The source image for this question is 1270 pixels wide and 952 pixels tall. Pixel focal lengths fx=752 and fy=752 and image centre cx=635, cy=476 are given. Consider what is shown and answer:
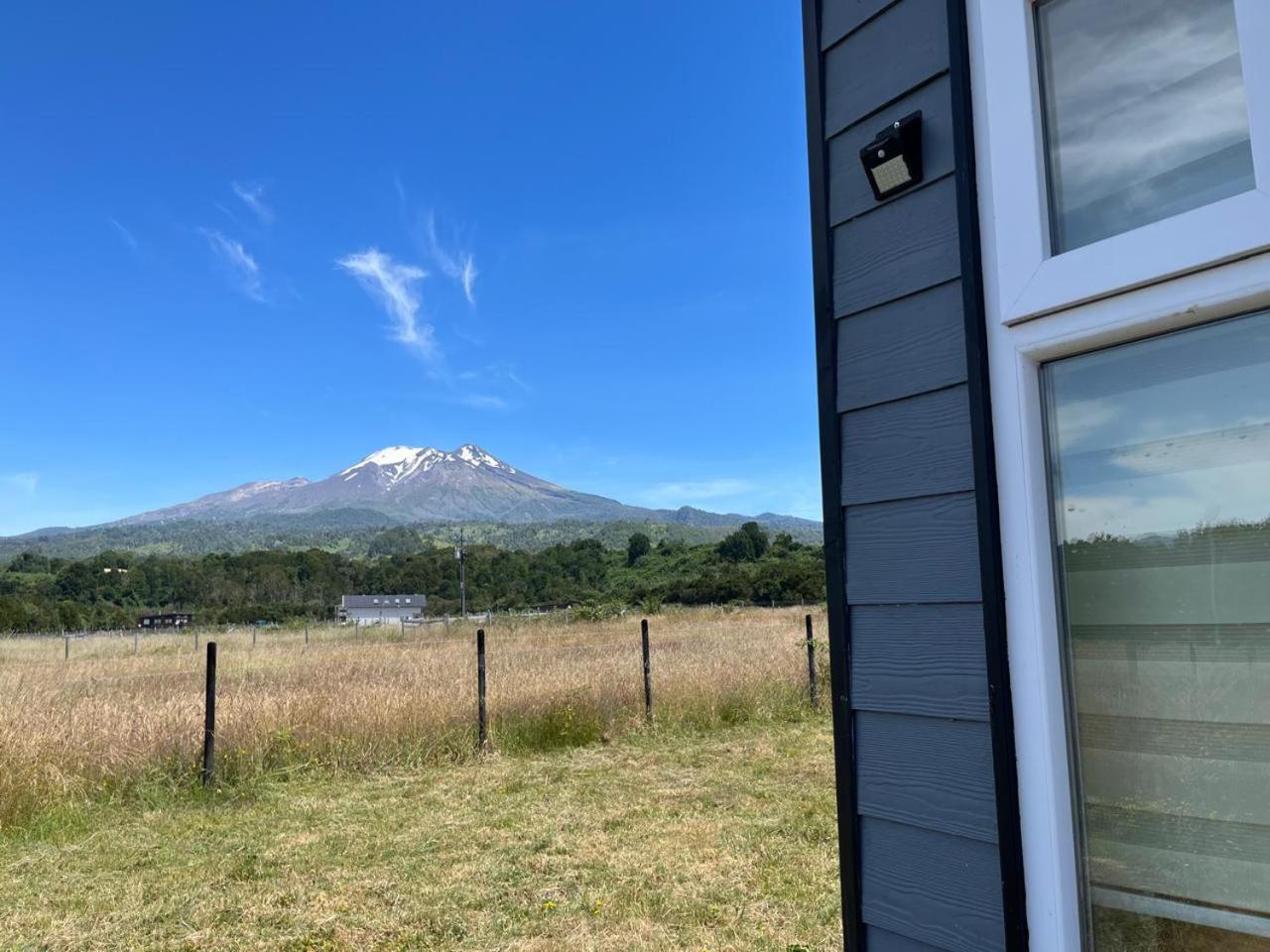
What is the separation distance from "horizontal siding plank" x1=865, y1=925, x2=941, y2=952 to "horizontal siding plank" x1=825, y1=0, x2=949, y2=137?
58.7 inches

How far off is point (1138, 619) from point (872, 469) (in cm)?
49

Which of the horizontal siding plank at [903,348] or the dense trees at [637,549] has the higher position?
the dense trees at [637,549]

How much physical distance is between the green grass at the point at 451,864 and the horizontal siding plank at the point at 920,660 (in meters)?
1.63

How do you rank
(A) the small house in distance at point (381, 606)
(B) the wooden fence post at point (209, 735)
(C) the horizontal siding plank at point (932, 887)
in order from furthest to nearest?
(A) the small house in distance at point (381, 606) < (B) the wooden fence post at point (209, 735) < (C) the horizontal siding plank at point (932, 887)

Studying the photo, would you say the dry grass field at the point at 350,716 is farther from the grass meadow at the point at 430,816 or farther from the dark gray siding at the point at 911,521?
the dark gray siding at the point at 911,521

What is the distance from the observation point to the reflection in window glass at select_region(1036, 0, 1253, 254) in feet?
3.24

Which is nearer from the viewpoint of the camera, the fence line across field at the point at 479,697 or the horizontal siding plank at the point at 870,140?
the horizontal siding plank at the point at 870,140

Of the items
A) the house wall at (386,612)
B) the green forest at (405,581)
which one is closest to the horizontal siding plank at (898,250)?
the green forest at (405,581)

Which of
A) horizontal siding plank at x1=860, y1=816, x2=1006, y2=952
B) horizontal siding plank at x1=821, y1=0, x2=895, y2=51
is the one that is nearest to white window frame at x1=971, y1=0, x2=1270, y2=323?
horizontal siding plank at x1=821, y1=0, x2=895, y2=51

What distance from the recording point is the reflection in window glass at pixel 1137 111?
99 centimetres

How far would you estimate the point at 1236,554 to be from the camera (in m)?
0.94

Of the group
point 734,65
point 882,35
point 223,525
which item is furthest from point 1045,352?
point 223,525

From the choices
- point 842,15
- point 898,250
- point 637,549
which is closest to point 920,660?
point 898,250

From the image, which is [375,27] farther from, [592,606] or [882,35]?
[592,606]
